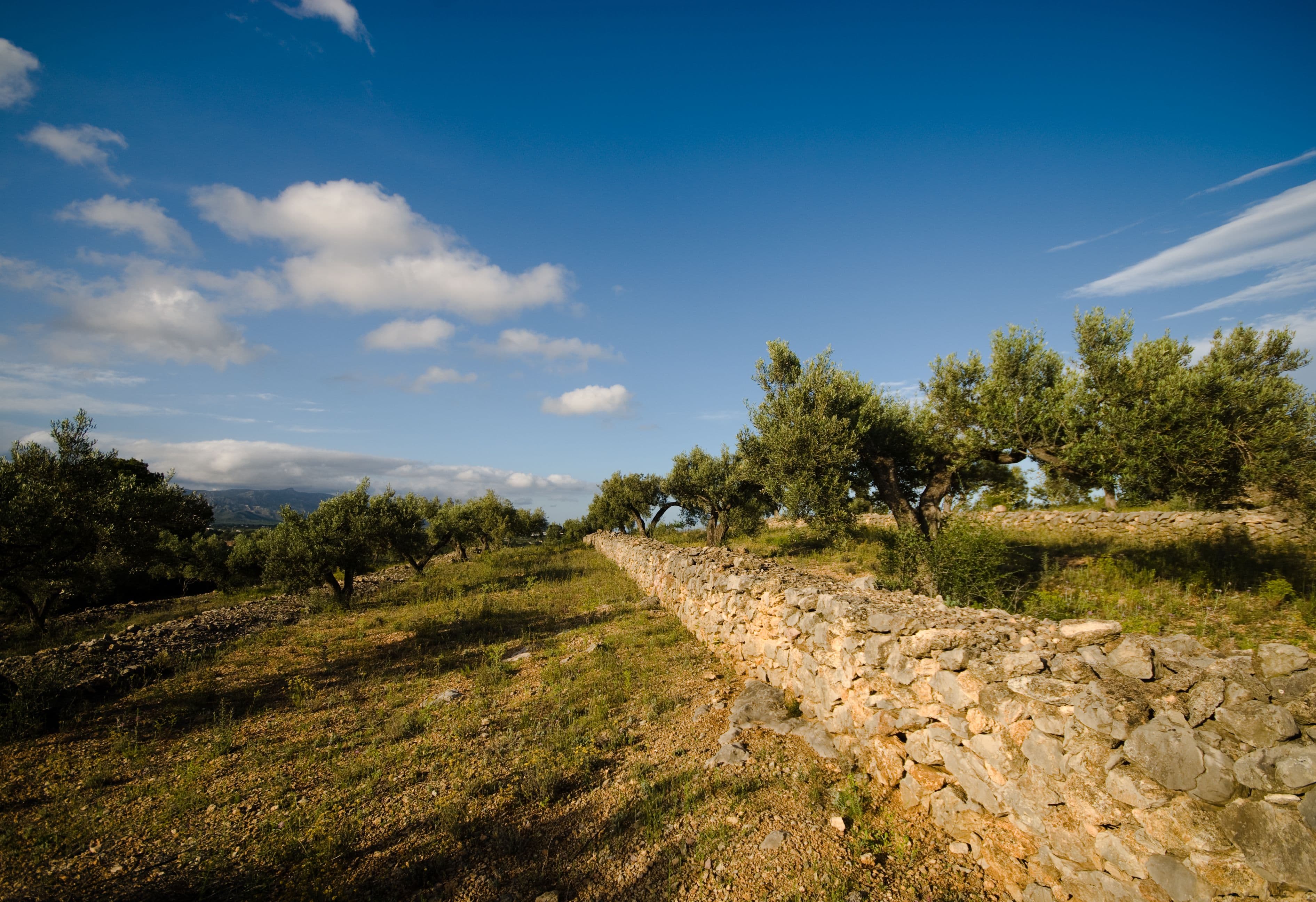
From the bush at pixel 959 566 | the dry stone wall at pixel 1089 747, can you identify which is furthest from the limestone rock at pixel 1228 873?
the bush at pixel 959 566

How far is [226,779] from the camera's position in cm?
640

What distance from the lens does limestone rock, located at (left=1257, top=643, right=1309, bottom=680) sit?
3.28 meters

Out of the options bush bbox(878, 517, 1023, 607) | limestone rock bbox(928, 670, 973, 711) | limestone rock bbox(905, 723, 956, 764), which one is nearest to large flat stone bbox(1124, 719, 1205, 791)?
limestone rock bbox(928, 670, 973, 711)

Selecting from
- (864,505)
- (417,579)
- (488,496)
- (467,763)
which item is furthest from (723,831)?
(488,496)

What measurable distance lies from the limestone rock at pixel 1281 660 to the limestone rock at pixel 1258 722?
29cm

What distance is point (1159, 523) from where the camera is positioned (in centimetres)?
1844

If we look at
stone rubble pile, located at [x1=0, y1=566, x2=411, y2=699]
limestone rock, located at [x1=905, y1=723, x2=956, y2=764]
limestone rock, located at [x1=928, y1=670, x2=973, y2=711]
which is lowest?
stone rubble pile, located at [x1=0, y1=566, x2=411, y2=699]

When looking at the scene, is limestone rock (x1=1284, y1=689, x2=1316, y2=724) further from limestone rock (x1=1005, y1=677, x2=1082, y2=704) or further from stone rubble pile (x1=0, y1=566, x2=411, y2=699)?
stone rubble pile (x1=0, y1=566, x2=411, y2=699)

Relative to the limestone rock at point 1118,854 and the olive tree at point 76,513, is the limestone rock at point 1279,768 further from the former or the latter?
the olive tree at point 76,513

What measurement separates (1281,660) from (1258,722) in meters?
0.57

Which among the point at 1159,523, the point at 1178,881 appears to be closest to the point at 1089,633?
the point at 1178,881

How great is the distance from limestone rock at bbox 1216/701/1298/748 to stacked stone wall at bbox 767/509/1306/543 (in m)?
13.2

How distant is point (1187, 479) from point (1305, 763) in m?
10.6

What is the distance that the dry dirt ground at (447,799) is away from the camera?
4.51 m
